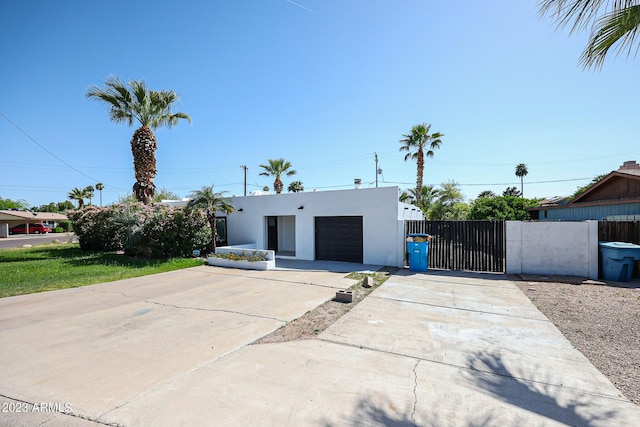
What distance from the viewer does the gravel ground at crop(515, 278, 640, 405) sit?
3.49 m

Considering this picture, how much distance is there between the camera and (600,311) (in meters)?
5.69

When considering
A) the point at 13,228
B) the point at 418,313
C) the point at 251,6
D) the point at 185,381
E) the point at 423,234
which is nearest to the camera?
the point at 185,381

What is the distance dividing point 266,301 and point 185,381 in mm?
3318

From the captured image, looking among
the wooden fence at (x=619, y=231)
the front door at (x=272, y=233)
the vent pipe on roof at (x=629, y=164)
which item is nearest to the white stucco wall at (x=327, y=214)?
the front door at (x=272, y=233)

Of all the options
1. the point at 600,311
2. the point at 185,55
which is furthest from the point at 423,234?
the point at 185,55

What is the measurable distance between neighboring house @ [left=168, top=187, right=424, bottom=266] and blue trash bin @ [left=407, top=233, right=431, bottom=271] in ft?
2.81

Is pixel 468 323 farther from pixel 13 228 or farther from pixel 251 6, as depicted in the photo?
pixel 13 228

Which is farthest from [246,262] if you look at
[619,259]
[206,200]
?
[619,259]

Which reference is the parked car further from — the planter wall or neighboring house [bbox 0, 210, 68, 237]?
the planter wall

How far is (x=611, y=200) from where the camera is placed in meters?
12.4

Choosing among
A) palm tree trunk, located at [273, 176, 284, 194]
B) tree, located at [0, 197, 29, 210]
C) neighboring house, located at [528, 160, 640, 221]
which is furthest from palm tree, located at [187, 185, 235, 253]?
tree, located at [0, 197, 29, 210]

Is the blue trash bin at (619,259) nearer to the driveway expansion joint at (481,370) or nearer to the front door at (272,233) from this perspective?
the driveway expansion joint at (481,370)

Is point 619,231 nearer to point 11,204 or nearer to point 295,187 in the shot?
point 295,187

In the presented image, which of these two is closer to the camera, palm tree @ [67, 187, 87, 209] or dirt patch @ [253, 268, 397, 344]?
dirt patch @ [253, 268, 397, 344]
